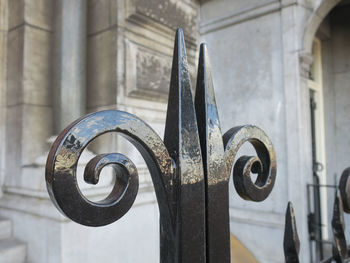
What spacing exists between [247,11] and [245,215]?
295cm

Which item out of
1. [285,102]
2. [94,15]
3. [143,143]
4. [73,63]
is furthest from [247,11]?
[143,143]

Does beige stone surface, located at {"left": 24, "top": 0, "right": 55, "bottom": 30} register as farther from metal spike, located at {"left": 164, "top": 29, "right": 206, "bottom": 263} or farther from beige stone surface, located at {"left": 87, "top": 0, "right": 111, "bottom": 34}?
metal spike, located at {"left": 164, "top": 29, "right": 206, "bottom": 263}

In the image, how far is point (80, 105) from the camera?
2.73 m

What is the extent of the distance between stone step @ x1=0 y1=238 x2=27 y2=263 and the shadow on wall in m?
2.25

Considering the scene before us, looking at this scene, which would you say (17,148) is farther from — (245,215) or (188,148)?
(245,215)

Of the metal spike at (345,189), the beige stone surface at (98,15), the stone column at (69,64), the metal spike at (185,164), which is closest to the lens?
the metal spike at (185,164)

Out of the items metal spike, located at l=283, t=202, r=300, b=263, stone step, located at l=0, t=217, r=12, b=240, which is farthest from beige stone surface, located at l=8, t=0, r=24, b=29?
metal spike, located at l=283, t=202, r=300, b=263

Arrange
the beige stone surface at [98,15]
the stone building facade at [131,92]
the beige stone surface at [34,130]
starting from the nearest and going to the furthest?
the stone building facade at [131,92] → the beige stone surface at [34,130] → the beige stone surface at [98,15]

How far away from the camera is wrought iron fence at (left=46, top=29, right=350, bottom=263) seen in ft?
1.36

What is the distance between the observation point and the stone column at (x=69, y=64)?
2645mm

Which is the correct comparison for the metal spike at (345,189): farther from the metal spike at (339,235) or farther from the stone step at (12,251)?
the stone step at (12,251)

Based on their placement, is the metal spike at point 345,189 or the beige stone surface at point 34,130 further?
the beige stone surface at point 34,130

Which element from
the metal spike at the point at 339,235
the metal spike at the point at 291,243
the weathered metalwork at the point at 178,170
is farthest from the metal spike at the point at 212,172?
the metal spike at the point at 339,235

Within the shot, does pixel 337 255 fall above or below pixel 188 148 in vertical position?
below
